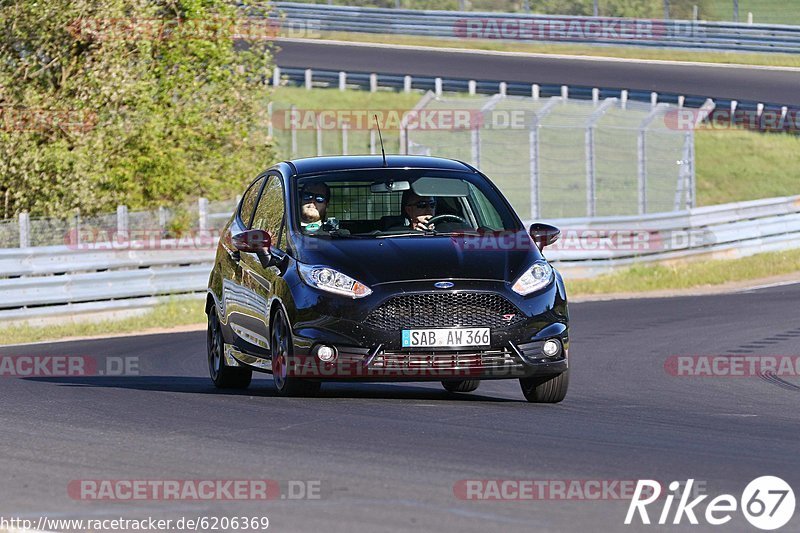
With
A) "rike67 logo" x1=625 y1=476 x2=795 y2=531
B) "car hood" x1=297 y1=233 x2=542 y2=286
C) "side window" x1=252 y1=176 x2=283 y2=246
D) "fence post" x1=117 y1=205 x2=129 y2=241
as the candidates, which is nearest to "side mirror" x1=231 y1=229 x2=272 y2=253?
"side window" x1=252 y1=176 x2=283 y2=246

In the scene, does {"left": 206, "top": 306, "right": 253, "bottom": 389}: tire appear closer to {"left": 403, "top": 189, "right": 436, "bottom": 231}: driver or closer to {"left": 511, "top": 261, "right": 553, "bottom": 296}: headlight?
{"left": 403, "top": 189, "right": 436, "bottom": 231}: driver

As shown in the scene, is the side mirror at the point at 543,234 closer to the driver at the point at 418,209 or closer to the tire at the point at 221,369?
the driver at the point at 418,209

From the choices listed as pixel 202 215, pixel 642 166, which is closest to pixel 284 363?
pixel 202 215

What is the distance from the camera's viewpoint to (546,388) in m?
10.6

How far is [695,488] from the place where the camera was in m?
6.77

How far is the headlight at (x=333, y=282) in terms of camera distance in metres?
9.88

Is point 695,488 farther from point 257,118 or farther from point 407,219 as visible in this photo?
point 257,118

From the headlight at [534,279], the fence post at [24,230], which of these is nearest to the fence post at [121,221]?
the fence post at [24,230]

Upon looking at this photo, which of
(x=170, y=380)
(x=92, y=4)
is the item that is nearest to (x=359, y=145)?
(x=92, y=4)

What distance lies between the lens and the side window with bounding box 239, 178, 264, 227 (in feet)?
39.9

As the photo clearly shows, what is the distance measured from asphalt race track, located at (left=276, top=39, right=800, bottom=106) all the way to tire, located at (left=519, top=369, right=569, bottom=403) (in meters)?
34.2

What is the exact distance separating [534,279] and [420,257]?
0.75m

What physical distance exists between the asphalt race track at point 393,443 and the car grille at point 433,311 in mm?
548

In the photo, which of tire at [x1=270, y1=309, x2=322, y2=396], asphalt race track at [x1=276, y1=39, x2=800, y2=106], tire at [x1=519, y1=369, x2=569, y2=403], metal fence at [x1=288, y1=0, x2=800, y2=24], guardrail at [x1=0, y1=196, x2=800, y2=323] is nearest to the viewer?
tire at [x1=270, y1=309, x2=322, y2=396]
